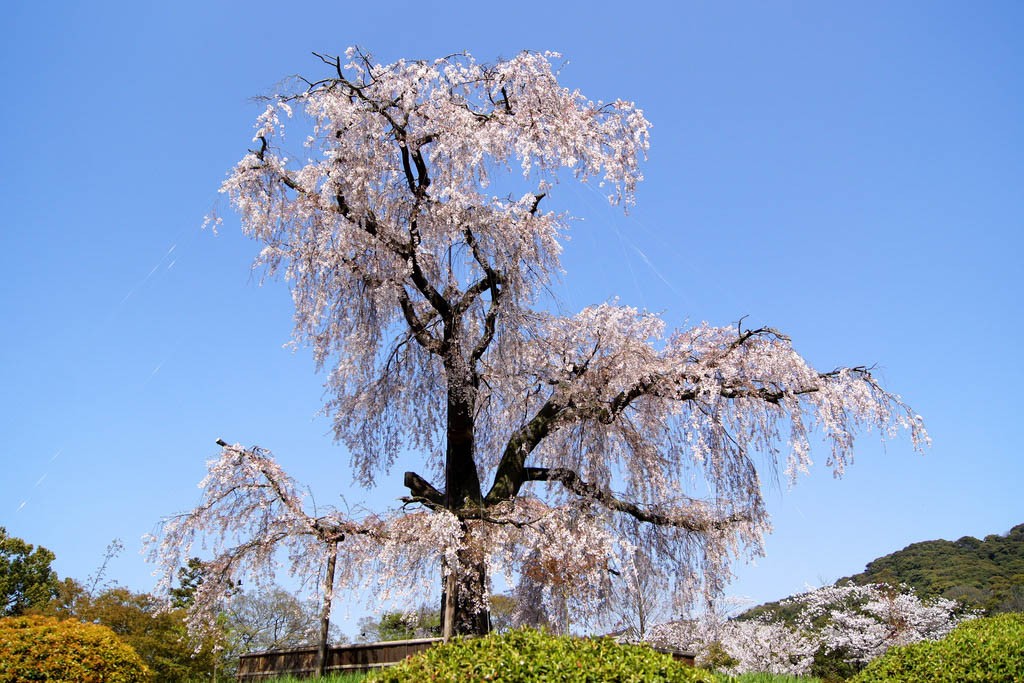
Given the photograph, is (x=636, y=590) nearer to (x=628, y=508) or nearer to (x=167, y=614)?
(x=628, y=508)

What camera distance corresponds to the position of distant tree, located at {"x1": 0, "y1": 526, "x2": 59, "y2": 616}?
3127 centimetres

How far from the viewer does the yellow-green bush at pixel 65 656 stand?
9.46 m

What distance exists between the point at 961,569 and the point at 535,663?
27.0 metres

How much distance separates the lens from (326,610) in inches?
414

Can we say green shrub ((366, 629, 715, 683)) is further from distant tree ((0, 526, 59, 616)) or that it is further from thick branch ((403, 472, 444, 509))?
distant tree ((0, 526, 59, 616))

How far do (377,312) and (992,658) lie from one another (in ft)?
30.4

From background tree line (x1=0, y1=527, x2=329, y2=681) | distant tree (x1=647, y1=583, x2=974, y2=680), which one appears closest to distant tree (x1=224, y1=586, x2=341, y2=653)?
background tree line (x1=0, y1=527, x2=329, y2=681)

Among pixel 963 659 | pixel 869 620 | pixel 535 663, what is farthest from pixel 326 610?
pixel 869 620

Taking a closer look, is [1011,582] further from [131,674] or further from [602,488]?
[131,674]

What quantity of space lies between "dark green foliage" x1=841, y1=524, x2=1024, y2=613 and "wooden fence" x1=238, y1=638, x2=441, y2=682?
17.4 meters

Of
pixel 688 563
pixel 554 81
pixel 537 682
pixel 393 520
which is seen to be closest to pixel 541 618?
pixel 688 563

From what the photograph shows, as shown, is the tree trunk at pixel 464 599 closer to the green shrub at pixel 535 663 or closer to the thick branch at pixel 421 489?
the thick branch at pixel 421 489

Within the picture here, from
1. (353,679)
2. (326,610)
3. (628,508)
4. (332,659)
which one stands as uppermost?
(628,508)

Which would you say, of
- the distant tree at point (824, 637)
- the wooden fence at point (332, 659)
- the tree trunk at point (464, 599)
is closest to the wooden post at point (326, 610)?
the wooden fence at point (332, 659)
